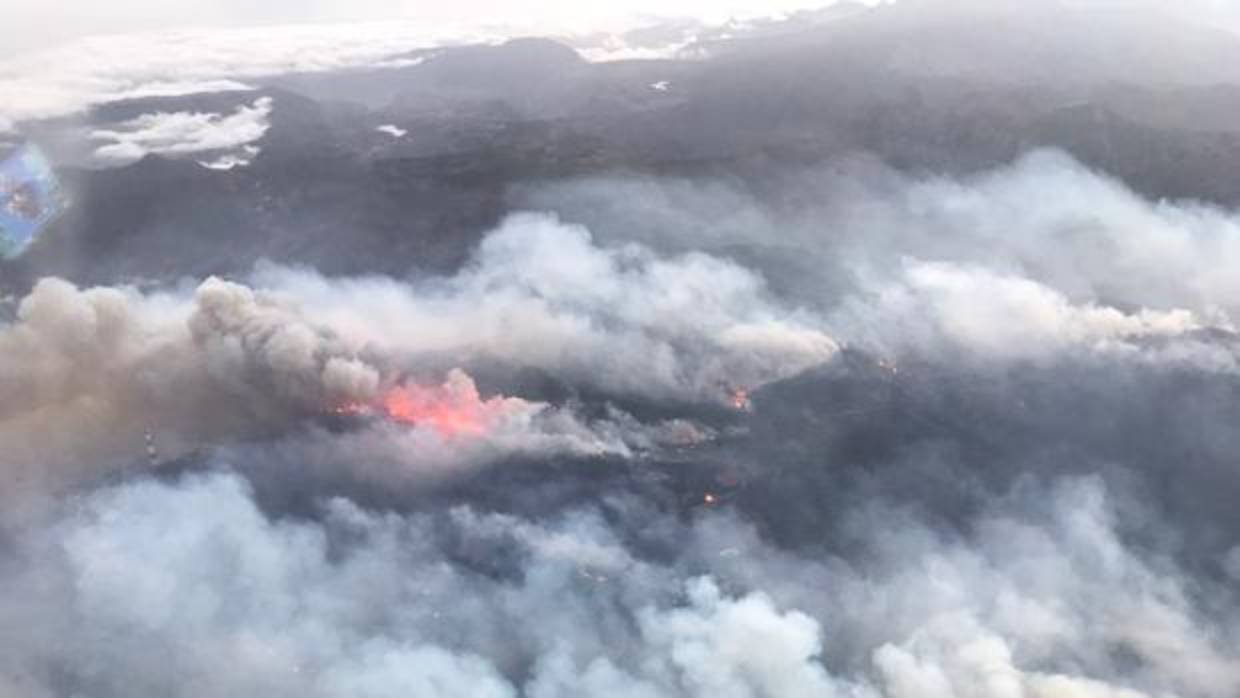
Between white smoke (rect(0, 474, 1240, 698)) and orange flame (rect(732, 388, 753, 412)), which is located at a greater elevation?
orange flame (rect(732, 388, 753, 412))

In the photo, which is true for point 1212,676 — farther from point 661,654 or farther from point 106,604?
point 106,604

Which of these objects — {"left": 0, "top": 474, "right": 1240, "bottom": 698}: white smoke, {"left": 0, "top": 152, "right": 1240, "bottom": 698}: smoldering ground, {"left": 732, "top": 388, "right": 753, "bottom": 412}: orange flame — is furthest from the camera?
{"left": 732, "top": 388, "right": 753, "bottom": 412}: orange flame

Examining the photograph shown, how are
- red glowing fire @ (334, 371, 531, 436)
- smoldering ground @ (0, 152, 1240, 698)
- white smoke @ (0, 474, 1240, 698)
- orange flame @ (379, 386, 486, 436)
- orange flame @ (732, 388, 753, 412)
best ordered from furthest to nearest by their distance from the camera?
orange flame @ (732, 388, 753, 412), red glowing fire @ (334, 371, 531, 436), orange flame @ (379, 386, 486, 436), smoldering ground @ (0, 152, 1240, 698), white smoke @ (0, 474, 1240, 698)

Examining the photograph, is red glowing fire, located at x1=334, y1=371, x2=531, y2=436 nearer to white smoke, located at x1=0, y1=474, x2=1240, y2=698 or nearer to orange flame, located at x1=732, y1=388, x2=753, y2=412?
white smoke, located at x1=0, y1=474, x2=1240, y2=698

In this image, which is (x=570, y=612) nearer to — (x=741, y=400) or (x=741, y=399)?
(x=741, y=400)

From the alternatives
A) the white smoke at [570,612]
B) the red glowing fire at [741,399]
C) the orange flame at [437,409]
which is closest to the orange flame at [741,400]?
the red glowing fire at [741,399]

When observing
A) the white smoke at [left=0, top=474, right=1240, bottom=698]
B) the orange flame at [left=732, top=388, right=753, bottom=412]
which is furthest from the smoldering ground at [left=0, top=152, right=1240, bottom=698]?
the orange flame at [left=732, top=388, right=753, bottom=412]

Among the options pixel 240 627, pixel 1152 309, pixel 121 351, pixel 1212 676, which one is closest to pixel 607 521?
pixel 240 627

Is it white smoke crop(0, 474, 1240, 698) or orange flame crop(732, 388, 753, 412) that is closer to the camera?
white smoke crop(0, 474, 1240, 698)
